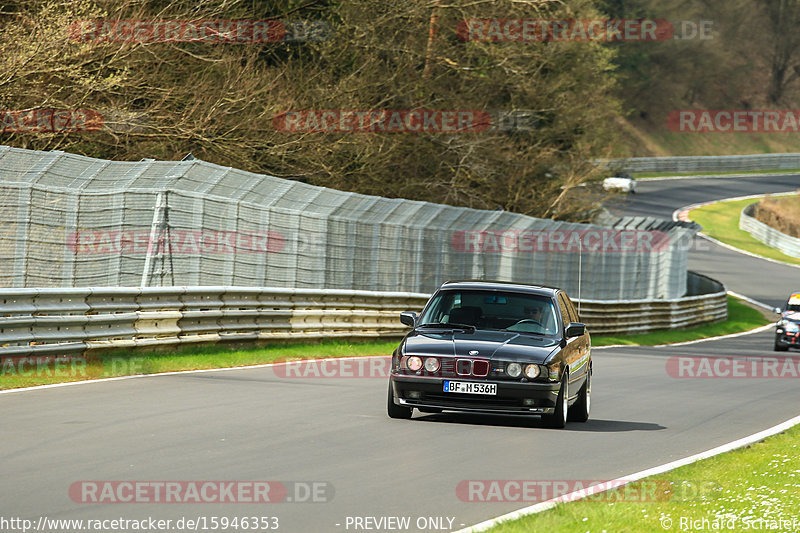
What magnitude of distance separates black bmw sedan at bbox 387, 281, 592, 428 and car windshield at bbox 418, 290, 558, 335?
0.01 metres

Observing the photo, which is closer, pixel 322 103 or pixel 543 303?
pixel 543 303

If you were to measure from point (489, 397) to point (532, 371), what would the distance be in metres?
0.48

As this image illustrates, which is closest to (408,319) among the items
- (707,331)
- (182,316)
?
(182,316)

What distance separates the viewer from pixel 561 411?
41.1 ft

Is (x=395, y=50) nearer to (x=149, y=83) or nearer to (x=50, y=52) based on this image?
(x=149, y=83)

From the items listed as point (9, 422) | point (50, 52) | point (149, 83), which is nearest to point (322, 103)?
point (149, 83)

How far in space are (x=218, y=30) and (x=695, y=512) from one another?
23033 mm

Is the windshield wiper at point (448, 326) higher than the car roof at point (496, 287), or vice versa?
the car roof at point (496, 287)

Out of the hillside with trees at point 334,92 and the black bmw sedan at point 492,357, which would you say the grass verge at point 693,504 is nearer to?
the black bmw sedan at point 492,357

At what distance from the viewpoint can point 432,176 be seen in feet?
122

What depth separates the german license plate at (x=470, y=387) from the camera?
12.0 meters

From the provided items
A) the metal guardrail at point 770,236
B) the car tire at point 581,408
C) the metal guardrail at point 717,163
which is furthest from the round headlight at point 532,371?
the metal guardrail at point 717,163

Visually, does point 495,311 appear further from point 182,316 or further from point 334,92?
point 334,92

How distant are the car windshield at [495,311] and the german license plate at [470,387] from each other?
116 centimetres
